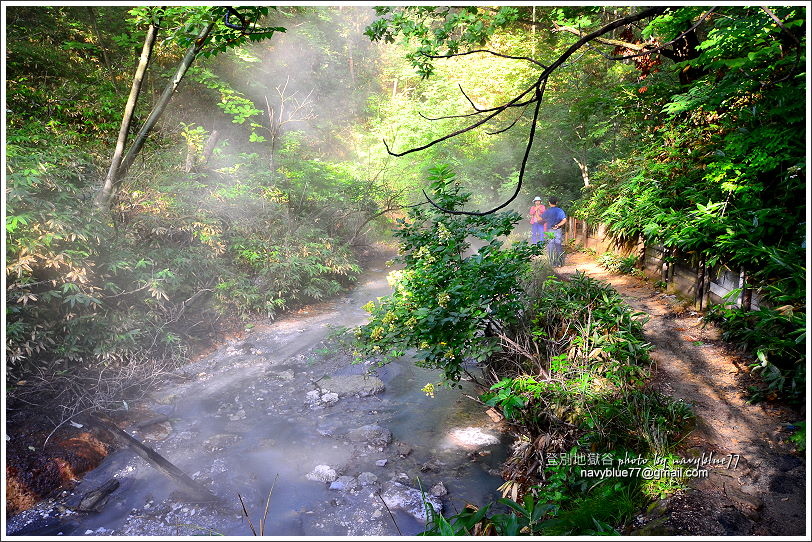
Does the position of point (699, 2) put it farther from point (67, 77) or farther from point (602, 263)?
point (67, 77)

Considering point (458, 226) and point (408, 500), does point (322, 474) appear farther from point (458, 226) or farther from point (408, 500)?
point (458, 226)

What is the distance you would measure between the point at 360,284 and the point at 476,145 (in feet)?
19.4

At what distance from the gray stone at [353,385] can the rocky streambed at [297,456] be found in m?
0.02

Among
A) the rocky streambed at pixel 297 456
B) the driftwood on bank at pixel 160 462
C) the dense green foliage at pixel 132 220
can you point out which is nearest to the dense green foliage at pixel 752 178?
the rocky streambed at pixel 297 456

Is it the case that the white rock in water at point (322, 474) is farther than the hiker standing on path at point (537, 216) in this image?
No

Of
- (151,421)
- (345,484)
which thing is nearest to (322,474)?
(345,484)

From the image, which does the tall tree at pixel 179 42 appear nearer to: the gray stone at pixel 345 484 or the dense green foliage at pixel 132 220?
the dense green foliage at pixel 132 220

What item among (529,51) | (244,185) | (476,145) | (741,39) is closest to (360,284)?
(244,185)

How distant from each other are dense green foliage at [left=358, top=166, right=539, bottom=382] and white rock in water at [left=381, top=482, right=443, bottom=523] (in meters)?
1.19

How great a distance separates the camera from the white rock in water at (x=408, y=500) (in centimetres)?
415

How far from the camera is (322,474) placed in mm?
4777

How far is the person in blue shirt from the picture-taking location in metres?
8.62

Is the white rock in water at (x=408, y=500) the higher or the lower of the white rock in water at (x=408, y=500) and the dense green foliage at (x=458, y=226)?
the lower

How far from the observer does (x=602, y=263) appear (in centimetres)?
912
